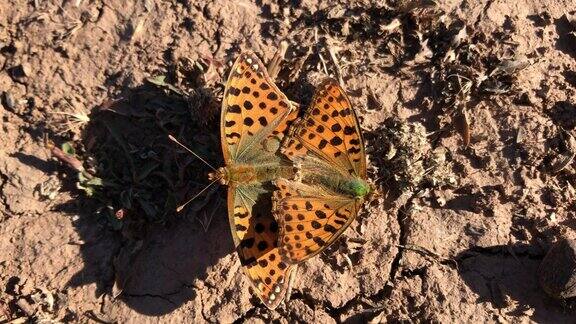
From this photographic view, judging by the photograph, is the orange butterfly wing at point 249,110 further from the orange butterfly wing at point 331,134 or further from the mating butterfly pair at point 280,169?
the orange butterfly wing at point 331,134

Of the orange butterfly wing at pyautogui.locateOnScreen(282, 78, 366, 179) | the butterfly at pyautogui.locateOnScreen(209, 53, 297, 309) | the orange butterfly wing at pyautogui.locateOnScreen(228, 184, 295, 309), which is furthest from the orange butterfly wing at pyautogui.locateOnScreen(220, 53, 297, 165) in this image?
the orange butterfly wing at pyautogui.locateOnScreen(228, 184, 295, 309)

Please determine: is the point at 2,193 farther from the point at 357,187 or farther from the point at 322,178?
the point at 357,187

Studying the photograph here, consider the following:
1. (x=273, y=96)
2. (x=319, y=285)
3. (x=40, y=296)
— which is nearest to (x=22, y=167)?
(x=40, y=296)

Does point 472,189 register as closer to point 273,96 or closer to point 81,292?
point 273,96

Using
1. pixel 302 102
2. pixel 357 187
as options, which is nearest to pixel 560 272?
pixel 357 187

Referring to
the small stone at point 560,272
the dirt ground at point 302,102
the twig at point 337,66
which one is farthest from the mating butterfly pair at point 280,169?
the small stone at point 560,272

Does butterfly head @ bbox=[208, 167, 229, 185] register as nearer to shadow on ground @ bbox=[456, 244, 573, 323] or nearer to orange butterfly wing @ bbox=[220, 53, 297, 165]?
orange butterfly wing @ bbox=[220, 53, 297, 165]

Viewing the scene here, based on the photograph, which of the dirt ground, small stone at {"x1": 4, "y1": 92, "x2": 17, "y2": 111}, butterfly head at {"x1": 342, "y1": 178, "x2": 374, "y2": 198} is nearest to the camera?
butterfly head at {"x1": 342, "y1": 178, "x2": 374, "y2": 198}
